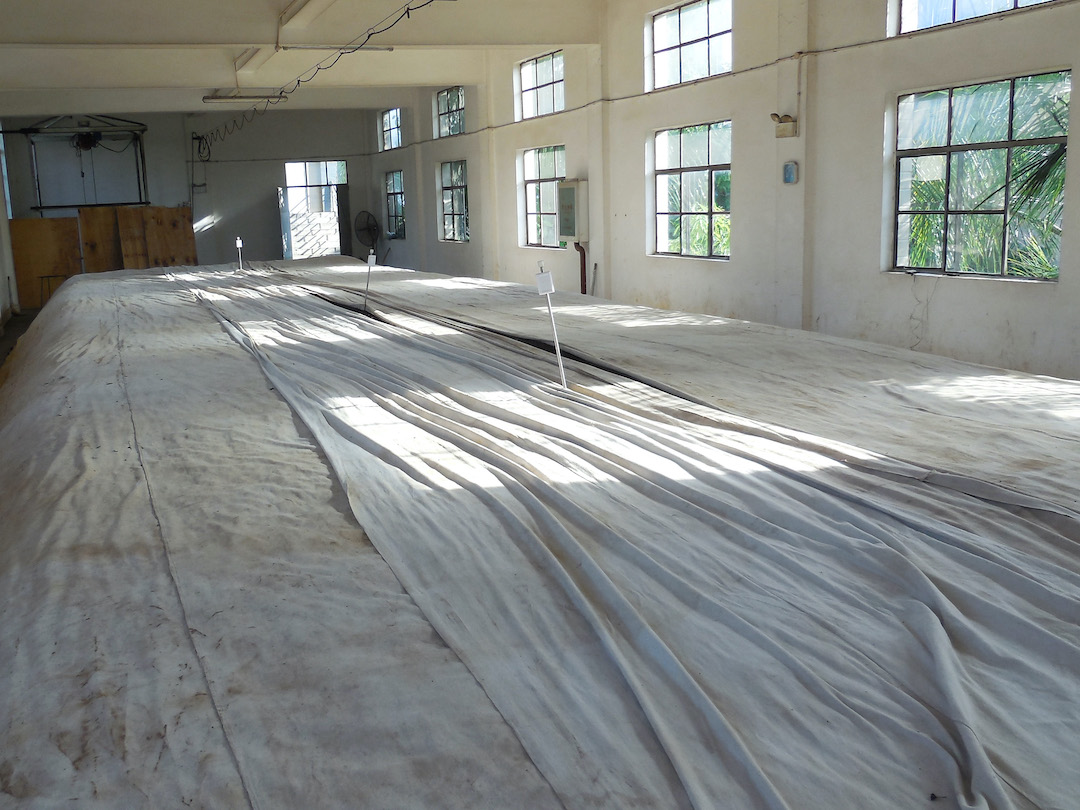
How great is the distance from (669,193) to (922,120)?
3.84 metres

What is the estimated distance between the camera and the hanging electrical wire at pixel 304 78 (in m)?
10.4

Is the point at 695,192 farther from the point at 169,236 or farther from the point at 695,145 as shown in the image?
the point at 169,236

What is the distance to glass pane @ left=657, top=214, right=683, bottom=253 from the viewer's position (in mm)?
11195

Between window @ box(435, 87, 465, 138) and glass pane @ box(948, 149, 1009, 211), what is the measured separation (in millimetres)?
10118

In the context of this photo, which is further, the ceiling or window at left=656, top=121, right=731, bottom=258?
window at left=656, top=121, right=731, bottom=258

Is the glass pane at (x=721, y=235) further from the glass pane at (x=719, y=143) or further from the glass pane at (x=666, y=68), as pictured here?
the glass pane at (x=666, y=68)

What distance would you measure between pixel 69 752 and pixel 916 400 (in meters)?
3.98

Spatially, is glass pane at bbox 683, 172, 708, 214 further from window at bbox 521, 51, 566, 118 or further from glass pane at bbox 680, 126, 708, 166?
window at bbox 521, 51, 566, 118

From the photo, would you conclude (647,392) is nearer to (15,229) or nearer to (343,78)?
(343,78)

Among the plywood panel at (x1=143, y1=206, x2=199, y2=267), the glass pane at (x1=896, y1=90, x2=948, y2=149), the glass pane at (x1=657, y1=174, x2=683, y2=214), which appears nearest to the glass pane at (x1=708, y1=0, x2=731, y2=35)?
the glass pane at (x1=657, y1=174, x2=683, y2=214)

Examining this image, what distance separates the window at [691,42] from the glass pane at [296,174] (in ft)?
41.6

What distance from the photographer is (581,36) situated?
1163cm

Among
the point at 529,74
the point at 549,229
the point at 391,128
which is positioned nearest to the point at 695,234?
the point at 549,229

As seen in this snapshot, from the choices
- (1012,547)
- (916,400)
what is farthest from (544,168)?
(1012,547)
